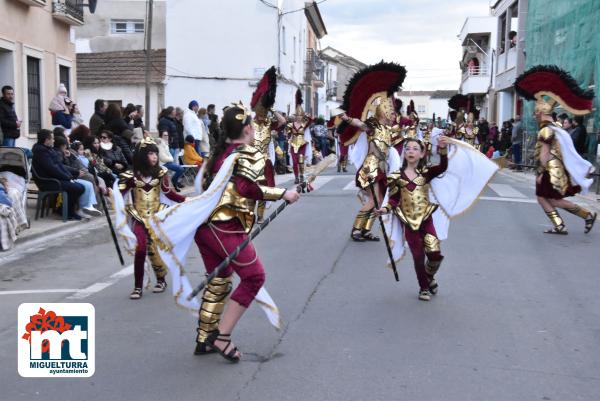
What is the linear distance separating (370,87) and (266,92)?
248 centimetres

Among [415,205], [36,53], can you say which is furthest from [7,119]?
[415,205]

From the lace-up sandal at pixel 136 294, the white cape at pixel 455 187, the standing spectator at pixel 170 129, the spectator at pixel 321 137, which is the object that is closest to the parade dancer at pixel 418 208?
the white cape at pixel 455 187

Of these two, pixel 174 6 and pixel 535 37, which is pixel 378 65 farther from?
pixel 174 6

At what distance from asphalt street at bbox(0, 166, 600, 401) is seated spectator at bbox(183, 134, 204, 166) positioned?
27.1 feet

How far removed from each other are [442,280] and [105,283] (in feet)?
11.2

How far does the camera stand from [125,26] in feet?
136

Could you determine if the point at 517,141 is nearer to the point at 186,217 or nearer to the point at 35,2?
the point at 35,2

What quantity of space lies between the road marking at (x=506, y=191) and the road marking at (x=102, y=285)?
→ 951 centimetres

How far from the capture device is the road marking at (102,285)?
6.86m

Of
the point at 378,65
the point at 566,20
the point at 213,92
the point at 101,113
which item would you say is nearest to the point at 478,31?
the point at 213,92

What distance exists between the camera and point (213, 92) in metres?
35.2

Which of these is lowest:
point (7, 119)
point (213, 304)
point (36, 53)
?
point (213, 304)

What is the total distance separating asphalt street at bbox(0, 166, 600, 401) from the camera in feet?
14.5

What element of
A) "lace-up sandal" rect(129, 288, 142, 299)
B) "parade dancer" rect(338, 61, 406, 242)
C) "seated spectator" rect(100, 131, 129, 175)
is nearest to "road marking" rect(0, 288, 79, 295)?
"lace-up sandal" rect(129, 288, 142, 299)
